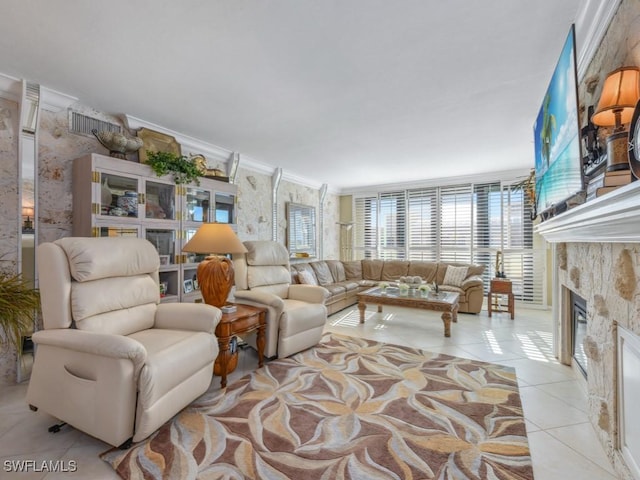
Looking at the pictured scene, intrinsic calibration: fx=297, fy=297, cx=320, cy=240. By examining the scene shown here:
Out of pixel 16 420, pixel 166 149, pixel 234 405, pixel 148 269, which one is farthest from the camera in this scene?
pixel 166 149

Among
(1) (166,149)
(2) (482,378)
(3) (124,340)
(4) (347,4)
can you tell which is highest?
(4) (347,4)

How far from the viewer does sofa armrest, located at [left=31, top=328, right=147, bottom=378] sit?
1548 millimetres

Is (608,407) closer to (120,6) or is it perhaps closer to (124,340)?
(124,340)

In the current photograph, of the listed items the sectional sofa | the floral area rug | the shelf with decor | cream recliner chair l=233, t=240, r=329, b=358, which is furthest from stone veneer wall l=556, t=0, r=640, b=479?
the shelf with decor

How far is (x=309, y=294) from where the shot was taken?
3350 mm

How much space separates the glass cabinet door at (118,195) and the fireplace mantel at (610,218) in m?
3.33

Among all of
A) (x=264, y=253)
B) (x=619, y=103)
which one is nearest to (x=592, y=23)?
(x=619, y=103)

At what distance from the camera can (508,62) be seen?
6.87ft

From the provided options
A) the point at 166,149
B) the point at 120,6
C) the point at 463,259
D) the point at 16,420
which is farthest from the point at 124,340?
the point at 463,259

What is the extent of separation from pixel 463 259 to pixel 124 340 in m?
5.72

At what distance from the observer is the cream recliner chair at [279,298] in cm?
283

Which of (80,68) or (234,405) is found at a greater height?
(80,68)

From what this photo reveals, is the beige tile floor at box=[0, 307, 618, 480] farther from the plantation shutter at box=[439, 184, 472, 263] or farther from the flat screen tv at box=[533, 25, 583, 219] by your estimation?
the plantation shutter at box=[439, 184, 472, 263]

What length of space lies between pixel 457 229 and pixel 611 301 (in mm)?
4493
